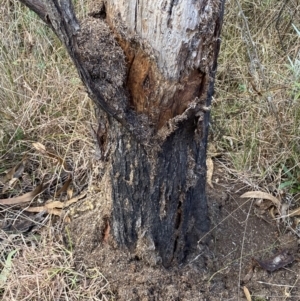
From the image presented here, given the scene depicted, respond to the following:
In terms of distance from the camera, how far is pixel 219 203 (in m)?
1.70

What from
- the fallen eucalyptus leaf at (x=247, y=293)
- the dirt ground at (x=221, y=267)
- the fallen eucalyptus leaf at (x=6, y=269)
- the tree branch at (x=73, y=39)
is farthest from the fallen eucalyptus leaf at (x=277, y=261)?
the fallen eucalyptus leaf at (x=6, y=269)

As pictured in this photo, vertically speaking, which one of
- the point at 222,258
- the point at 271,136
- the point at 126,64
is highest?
the point at 126,64

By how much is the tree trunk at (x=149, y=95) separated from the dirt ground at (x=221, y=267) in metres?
0.10

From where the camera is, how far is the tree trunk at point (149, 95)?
101 centimetres

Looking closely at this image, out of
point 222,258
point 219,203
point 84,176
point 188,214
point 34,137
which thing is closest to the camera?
point 188,214

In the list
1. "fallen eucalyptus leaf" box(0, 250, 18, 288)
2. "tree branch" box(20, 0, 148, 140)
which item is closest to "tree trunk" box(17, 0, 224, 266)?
"tree branch" box(20, 0, 148, 140)

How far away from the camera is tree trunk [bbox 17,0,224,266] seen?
1015 millimetres

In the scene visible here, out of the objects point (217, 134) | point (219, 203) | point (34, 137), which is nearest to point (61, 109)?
point (34, 137)

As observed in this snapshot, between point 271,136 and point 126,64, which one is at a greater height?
point 126,64

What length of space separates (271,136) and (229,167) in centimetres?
23

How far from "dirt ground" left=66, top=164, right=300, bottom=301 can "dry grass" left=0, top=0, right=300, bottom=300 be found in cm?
7

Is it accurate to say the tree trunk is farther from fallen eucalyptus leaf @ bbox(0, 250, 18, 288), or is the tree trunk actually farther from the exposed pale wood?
fallen eucalyptus leaf @ bbox(0, 250, 18, 288)

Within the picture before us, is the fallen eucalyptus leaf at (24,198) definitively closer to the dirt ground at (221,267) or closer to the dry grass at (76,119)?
the dry grass at (76,119)

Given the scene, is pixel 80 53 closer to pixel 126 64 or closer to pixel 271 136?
pixel 126 64
